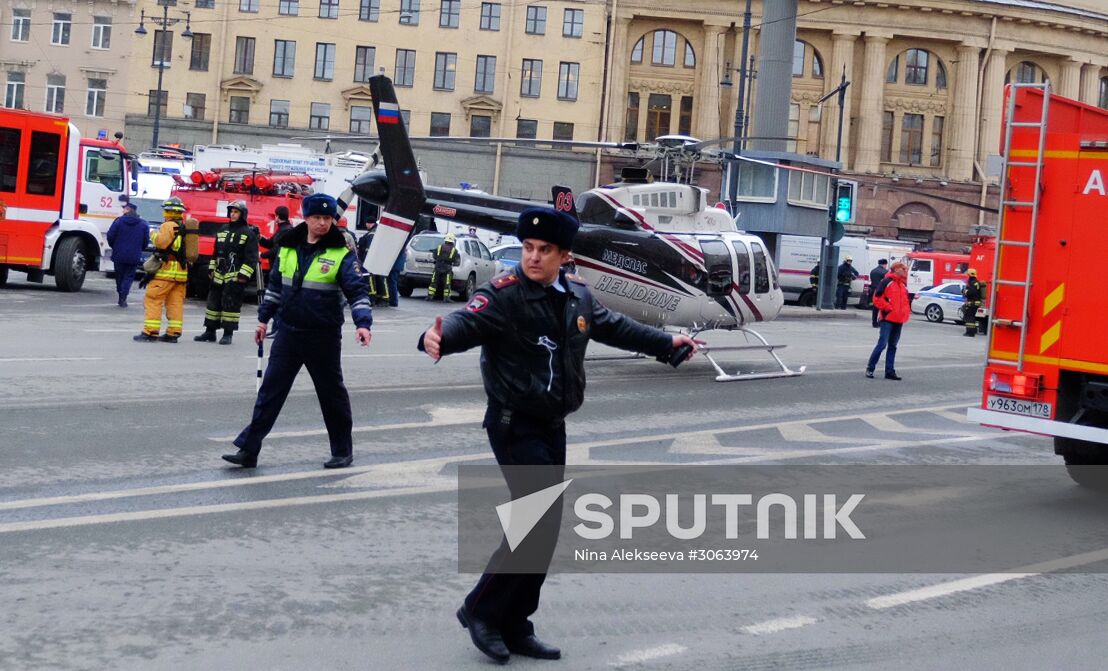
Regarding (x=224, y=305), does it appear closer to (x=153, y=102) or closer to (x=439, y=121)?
(x=439, y=121)

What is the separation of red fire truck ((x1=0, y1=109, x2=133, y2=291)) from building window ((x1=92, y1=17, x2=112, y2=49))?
4607cm

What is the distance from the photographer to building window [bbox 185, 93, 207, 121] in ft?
216

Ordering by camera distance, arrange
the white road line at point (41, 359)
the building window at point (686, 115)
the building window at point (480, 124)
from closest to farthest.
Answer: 1. the white road line at point (41, 359)
2. the building window at point (480, 124)
3. the building window at point (686, 115)

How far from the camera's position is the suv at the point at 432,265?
3378cm

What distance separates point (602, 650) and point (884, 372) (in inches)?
589

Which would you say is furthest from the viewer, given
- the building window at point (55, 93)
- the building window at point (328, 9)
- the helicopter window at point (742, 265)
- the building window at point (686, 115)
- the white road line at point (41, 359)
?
the building window at point (686, 115)

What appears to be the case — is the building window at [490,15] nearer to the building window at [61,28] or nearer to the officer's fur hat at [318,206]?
the building window at [61,28]

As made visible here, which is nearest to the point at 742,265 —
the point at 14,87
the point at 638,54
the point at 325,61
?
the point at 325,61

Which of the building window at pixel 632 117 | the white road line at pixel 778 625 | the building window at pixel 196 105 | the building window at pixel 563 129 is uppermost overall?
the building window at pixel 632 117

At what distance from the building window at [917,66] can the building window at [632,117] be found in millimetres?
14436

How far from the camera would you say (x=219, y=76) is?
65688 millimetres

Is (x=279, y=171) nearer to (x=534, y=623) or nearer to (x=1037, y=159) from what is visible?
(x=1037, y=159)

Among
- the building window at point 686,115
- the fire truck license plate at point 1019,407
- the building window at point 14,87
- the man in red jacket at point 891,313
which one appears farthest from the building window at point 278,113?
the fire truck license plate at point 1019,407

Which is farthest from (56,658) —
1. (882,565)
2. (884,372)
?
(884,372)
